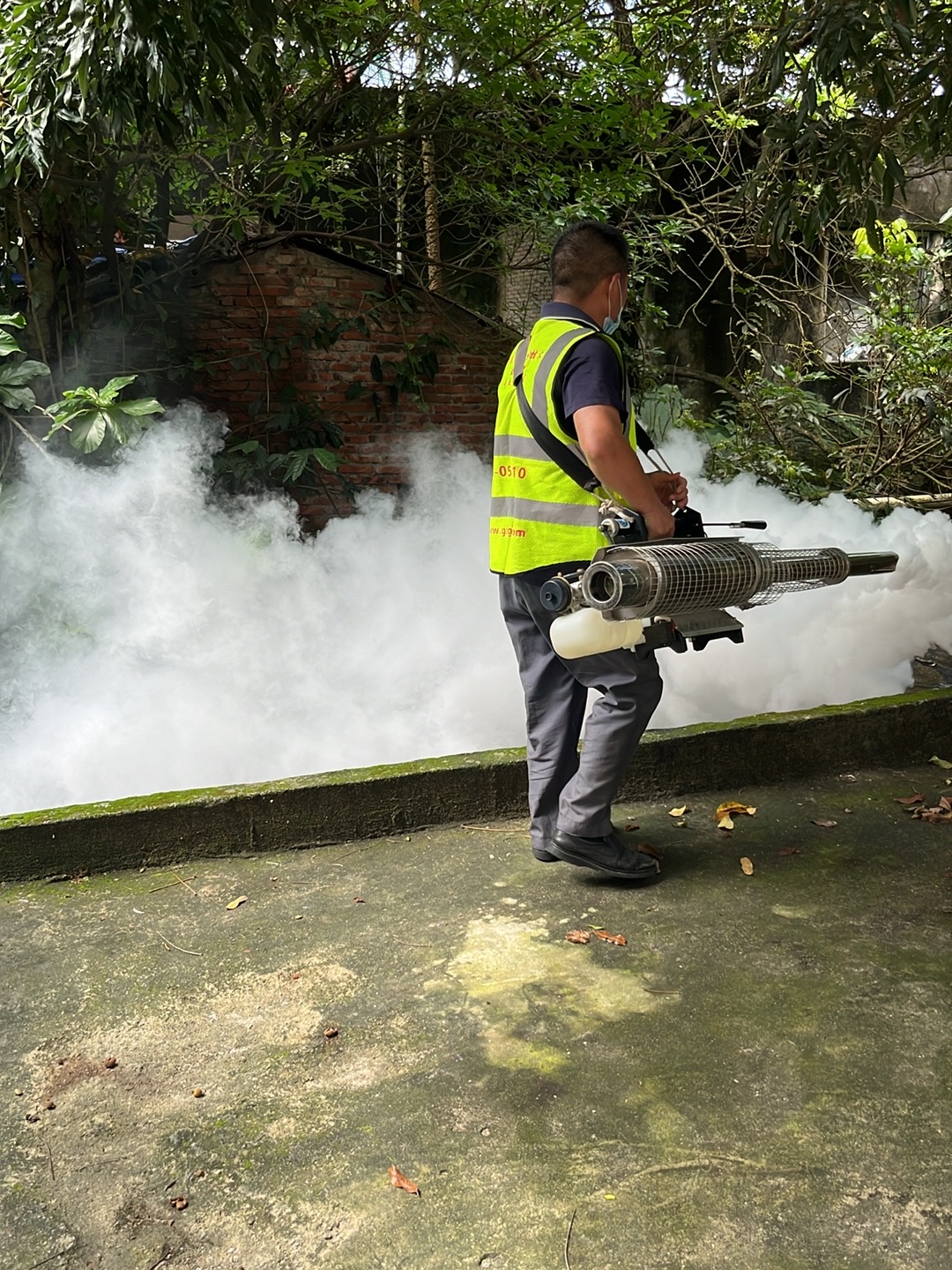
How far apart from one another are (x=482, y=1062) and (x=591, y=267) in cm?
239

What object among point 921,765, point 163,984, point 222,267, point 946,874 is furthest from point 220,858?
point 222,267

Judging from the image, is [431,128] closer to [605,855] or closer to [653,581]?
[653,581]

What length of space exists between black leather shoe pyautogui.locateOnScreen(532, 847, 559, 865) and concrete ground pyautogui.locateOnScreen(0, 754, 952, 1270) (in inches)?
4.7

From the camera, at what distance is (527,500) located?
3.68 m

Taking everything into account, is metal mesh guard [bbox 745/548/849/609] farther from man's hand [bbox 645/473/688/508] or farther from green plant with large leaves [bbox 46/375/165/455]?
green plant with large leaves [bbox 46/375/165/455]

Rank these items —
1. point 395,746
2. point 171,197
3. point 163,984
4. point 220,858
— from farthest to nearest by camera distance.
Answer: point 171,197 < point 395,746 < point 220,858 < point 163,984

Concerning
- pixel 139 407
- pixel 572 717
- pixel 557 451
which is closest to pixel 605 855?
pixel 572 717

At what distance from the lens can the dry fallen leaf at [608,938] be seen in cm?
338

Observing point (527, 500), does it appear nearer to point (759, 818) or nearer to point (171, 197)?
point (759, 818)

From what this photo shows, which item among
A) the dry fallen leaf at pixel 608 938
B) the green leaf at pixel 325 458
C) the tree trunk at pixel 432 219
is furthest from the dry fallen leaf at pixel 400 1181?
the tree trunk at pixel 432 219

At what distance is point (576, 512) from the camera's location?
3.61 metres

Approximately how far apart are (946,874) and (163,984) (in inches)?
99.8

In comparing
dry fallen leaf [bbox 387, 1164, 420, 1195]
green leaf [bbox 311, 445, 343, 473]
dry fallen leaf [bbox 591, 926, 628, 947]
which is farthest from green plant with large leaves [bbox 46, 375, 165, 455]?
dry fallen leaf [bbox 387, 1164, 420, 1195]

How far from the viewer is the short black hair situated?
3646 millimetres
